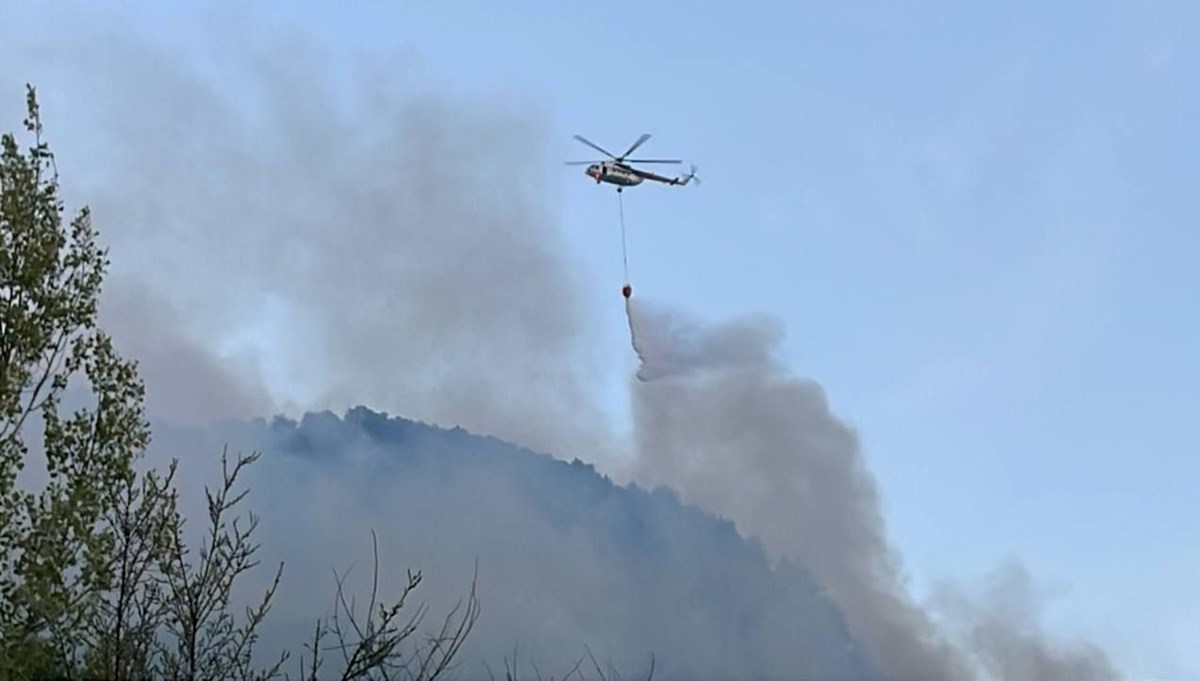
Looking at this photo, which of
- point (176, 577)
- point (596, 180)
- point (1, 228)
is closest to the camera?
point (176, 577)

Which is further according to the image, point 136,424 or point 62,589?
point 136,424

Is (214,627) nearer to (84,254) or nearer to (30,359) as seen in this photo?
(30,359)

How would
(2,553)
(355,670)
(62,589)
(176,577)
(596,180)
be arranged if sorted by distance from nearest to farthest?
(355,670), (176,577), (62,589), (2,553), (596,180)

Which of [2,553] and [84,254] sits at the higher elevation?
[84,254]

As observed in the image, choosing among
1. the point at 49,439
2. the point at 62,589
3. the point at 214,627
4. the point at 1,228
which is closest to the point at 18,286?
the point at 1,228

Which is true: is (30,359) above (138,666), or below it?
above

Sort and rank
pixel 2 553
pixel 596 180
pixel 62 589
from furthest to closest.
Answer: pixel 596 180, pixel 2 553, pixel 62 589

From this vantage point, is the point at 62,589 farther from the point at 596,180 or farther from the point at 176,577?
the point at 596,180

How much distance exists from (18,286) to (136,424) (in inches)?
126

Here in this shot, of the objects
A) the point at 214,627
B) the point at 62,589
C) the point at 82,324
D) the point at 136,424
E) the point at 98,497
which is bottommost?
the point at 214,627

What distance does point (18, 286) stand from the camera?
22.5 meters

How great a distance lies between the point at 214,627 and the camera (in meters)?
15.1

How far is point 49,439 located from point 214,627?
26.9 ft

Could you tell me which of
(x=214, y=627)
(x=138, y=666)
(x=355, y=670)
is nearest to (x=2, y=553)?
(x=214, y=627)
